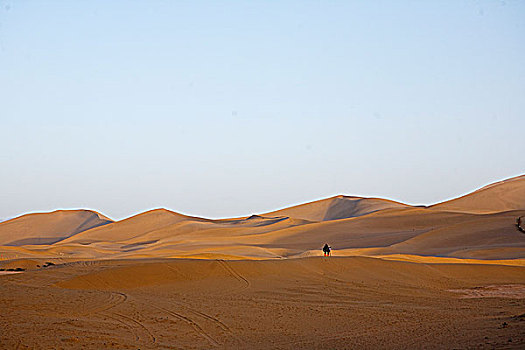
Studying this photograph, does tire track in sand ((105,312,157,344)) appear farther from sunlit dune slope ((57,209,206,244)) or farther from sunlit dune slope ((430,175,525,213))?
sunlit dune slope ((57,209,206,244))

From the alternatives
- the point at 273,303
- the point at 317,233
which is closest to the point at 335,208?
the point at 317,233

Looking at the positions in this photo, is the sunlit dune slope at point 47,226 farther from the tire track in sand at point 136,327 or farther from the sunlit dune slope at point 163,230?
the tire track in sand at point 136,327

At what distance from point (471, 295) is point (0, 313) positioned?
1339cm

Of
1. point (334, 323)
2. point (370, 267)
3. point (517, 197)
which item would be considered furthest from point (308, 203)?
point (334, 323)

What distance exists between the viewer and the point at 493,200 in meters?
66.2

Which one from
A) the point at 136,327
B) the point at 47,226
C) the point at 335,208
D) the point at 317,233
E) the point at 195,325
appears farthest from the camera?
the point at 335,208

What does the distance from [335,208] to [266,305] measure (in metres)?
85.8

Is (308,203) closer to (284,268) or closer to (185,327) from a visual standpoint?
(284,268)

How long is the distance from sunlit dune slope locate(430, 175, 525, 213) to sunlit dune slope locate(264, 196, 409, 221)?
17.6 metres

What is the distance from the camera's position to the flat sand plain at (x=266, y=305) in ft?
34.3

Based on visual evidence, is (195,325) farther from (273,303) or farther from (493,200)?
(493,200)

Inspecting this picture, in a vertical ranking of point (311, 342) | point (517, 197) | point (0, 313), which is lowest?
point (311, 342)

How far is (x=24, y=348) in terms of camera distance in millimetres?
9320

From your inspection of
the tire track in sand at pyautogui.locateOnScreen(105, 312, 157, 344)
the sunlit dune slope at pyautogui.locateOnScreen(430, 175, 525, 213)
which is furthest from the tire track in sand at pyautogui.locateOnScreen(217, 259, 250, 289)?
the sunlit dune slope at pyautogui.locateOnScreen(430, 175, 525, 213)
